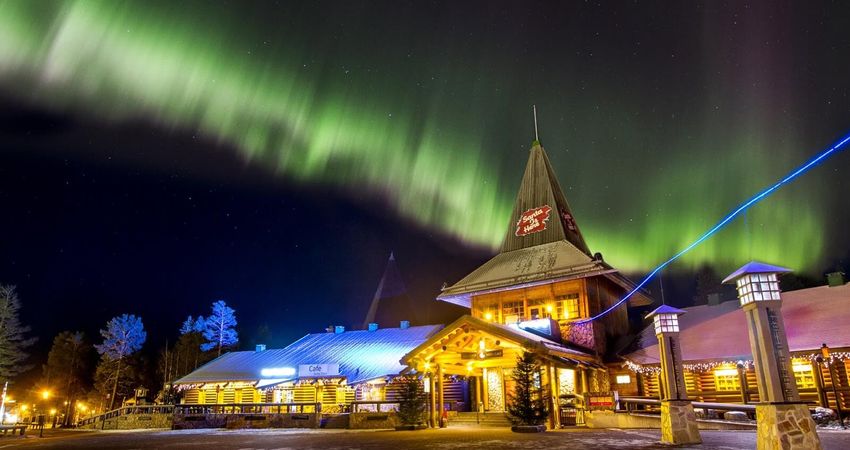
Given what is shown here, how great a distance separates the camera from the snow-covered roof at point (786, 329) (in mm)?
23766

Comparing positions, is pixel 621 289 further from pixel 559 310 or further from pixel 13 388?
pixel 13 388

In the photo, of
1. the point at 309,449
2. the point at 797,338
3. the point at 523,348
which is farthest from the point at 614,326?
the point at 309,449

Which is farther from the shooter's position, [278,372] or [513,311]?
[278,372]

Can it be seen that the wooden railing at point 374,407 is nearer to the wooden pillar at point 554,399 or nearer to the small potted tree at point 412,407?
the small potted tree at point 412,407

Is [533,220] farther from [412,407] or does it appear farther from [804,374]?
[412,407]

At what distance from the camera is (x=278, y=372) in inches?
1480

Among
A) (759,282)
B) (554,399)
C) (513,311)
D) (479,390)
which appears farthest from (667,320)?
(513,311)

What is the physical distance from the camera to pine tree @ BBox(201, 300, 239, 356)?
5919cm

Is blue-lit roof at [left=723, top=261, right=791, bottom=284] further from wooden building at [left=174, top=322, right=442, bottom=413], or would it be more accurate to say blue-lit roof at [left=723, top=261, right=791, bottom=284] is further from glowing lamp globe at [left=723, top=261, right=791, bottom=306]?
wooden building at [left=174, top=322, right=442, bottom=413]

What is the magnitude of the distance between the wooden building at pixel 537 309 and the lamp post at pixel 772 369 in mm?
11396

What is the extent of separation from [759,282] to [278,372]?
107ft

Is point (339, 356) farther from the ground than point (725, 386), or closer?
farther from the ground

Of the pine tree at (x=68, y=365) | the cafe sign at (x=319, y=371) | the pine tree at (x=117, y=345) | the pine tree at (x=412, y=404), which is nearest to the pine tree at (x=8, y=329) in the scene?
the pine tree at (x=117, y=345)

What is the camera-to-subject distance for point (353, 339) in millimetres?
41406
